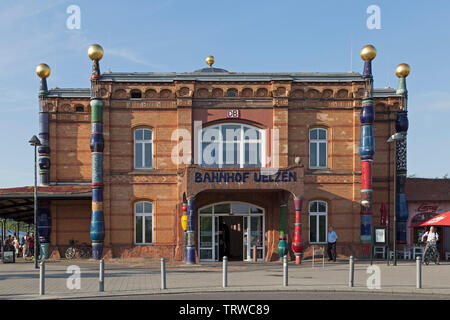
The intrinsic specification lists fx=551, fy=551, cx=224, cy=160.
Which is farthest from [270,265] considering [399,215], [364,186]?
[399,215]

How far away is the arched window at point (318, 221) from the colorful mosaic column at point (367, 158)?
165cm

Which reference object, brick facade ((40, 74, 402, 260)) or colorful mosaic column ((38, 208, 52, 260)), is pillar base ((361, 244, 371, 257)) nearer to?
brick facade ((40, 74, 402, 260))

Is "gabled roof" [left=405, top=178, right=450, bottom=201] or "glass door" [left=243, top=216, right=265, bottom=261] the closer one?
"glass door" [left=243, top=216, right=265, bottom=261]

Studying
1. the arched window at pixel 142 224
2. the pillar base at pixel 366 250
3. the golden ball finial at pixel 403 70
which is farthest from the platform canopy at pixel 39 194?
the golden ball finial at pixel 403 70

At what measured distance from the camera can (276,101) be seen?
2497 cm

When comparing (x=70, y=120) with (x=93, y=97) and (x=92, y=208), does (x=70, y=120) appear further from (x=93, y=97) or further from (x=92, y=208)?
(x=92, y=208)

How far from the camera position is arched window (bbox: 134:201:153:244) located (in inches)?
997

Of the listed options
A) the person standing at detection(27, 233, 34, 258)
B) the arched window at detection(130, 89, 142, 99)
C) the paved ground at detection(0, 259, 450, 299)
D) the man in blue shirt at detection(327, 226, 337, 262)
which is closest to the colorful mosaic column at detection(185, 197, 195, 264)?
the paved ground at detection(0, 259, 450, 299)

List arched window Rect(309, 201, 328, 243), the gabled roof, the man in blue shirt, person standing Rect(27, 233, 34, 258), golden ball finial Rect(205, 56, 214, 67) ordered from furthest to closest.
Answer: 1. golden ball finial Rect(205, 56, 214, 67)
2. person standing Rect(27, 233, 34, 258)
3. the gabled roof
4. arched window Rect(309, 201, 328, 243)
5. the man in blue shirt

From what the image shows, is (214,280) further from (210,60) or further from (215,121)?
(210,60)

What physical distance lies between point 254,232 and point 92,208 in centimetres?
741

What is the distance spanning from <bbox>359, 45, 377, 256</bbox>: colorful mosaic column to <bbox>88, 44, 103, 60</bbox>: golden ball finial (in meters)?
12.0

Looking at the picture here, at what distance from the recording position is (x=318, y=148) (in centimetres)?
2541

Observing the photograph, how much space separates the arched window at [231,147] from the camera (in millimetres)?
25125
